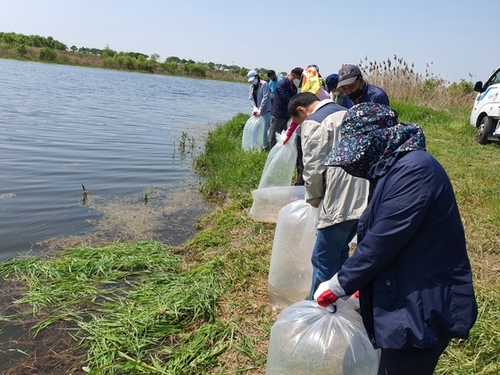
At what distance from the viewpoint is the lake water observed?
18.9ft

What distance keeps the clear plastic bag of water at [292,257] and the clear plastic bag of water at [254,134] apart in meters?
5.54

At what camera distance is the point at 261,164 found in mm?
7512

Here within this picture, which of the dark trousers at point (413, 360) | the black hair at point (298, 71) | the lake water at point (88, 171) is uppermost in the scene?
the black hair at point (298, 71)

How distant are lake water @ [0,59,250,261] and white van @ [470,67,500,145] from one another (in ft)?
21.8

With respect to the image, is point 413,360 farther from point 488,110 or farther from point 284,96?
point 488,110

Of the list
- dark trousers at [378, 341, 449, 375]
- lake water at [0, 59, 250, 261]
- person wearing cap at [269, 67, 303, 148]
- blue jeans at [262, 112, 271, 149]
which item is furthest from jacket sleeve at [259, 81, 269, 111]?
dark trousers at [378, 341, 449, 375]

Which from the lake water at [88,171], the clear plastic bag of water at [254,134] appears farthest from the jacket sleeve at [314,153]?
the clear plastic bag of water at [254,134]

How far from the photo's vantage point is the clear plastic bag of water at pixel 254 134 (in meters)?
8.89

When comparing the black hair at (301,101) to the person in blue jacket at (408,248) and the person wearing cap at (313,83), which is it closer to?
the person in blue jacket at (408,248)

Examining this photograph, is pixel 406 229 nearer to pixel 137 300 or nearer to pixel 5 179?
pixel 137 300

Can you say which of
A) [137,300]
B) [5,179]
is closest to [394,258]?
[137,300]

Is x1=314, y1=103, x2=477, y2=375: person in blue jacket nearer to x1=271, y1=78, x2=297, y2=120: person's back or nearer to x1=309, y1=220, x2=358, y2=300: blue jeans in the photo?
x1=309, y1=220, x2=358, y2=300: blue jeans

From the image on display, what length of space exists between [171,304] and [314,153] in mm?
1633

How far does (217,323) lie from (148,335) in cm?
50
